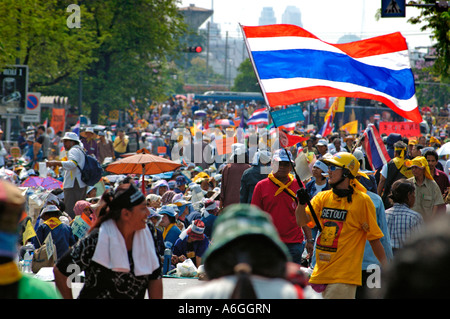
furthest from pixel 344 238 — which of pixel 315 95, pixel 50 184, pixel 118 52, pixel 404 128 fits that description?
pixel 118 52

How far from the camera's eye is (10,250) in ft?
8.64

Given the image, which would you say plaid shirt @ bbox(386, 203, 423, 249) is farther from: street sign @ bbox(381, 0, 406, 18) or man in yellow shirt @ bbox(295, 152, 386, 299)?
street sign @ bbox(381, 0, 406, 18)

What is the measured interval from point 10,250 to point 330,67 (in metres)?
6.26

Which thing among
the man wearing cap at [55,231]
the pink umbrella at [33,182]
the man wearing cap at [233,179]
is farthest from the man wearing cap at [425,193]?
the pink umbrella at [33,182]

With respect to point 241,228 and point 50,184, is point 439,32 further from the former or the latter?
point 241,228

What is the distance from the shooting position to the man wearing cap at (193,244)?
971cm

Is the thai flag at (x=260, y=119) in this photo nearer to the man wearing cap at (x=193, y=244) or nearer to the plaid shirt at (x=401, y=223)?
the man wearing cap at (x=193, y=244)

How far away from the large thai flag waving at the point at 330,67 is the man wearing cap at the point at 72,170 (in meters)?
4.21

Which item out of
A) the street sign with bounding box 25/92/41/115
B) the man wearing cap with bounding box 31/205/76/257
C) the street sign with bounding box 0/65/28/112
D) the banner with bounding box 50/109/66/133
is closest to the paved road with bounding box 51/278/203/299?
the man wearing cap with bounding box 31/205/76/257

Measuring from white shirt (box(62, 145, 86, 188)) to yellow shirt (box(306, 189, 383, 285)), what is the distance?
6385mm

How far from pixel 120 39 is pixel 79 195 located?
1054 inches

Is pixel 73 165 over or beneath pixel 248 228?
beneath
